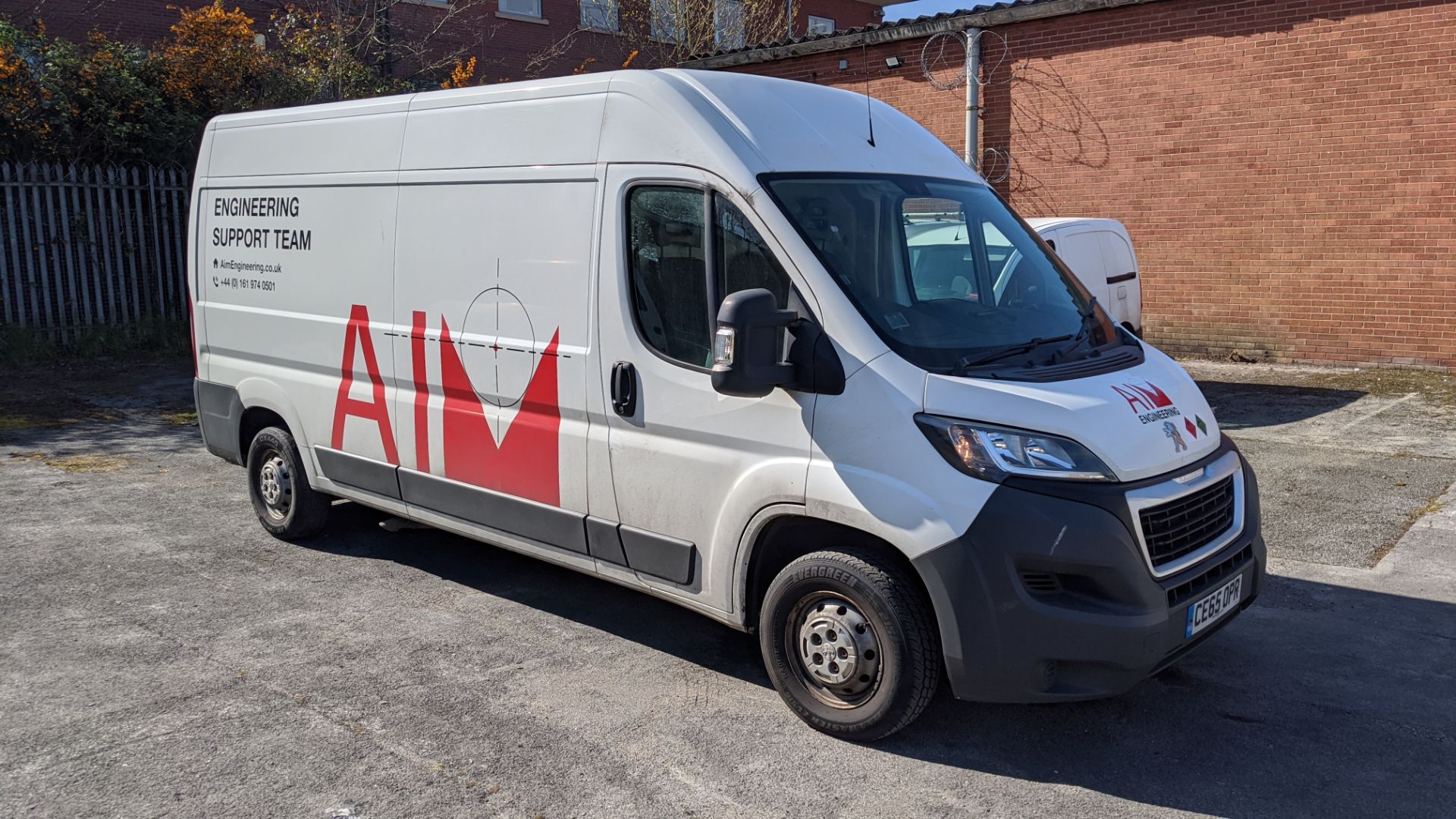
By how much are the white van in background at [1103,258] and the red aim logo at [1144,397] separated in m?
5.42

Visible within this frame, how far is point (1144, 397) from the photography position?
406 centimetres

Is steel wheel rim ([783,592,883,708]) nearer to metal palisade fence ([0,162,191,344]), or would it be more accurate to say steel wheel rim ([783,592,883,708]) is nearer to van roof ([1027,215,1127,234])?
van roof ([1027,215,1127,234])

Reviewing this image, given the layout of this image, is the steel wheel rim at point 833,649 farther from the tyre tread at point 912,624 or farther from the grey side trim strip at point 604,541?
the grey side trim strip at point 604,541

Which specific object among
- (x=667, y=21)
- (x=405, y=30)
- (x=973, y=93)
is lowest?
(x=973, y=93)

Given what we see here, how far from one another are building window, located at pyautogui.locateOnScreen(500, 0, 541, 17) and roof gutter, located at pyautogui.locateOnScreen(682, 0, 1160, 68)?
7.61m

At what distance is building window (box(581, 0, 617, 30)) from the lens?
2417 centimetres

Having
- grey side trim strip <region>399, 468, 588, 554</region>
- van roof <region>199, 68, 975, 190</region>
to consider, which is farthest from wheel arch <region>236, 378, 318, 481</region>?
van roof <region>199, 68, 975, 190</region>

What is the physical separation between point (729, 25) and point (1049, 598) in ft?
70.7

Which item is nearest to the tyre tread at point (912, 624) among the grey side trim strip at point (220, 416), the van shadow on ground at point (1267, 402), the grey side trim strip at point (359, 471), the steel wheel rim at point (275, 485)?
the grey side trim strip at point (359, 471)

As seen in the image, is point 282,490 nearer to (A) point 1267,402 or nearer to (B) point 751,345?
(B) point 751,345

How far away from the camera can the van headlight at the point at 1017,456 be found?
367cm

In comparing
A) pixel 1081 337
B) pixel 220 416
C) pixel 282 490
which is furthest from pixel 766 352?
pixel 220 416

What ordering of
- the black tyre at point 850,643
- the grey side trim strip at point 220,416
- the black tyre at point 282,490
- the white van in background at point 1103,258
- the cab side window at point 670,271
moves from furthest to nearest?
1. the white van in background at point 1103,258
2. the grey side trim strip at point 220,416
3. the black tyre at point 282,490
4. the cab side window at point 670,271
5. the black tyre at point 850,643

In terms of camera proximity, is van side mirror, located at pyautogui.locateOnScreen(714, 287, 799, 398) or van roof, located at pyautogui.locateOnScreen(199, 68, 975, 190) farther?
van roof, located at pyautogui.locateOnScreen(199, 68, 975, 190)
